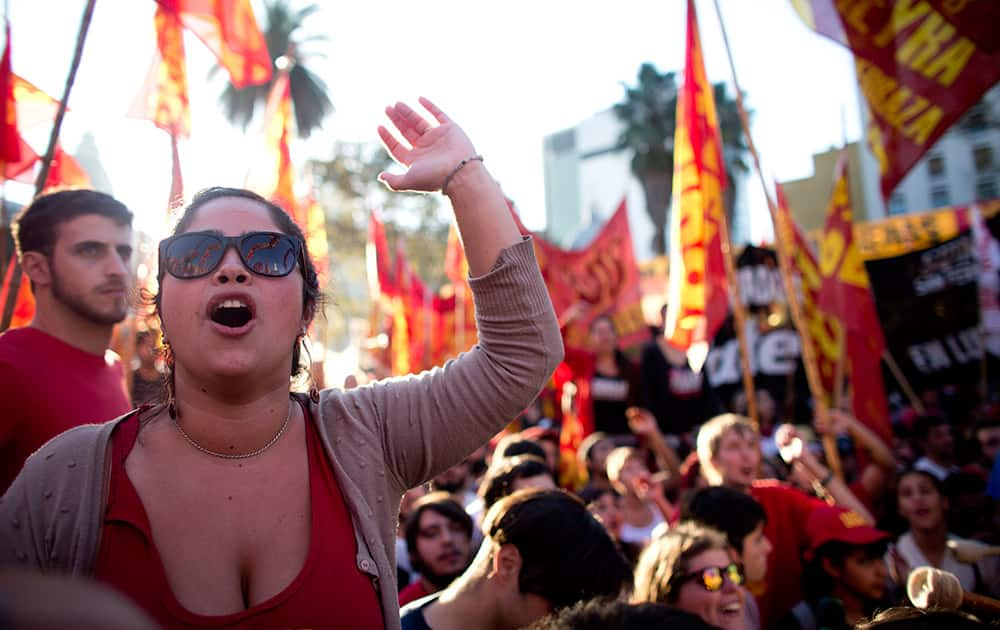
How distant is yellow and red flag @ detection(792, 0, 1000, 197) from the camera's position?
13.6ft

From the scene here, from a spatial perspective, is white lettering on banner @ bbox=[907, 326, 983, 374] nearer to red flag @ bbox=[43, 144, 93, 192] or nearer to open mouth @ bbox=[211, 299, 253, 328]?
red flag @ bbox=[43, 144, 93, 192]

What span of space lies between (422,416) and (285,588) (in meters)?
0.39

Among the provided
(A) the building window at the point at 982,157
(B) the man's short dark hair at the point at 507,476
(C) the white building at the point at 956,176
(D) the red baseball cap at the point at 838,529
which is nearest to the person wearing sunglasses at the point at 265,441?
(B) the man's short dark hair at the point at 507,476

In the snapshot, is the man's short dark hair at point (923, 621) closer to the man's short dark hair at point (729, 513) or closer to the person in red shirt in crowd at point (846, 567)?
the man's short dark hair at point (729, 513)

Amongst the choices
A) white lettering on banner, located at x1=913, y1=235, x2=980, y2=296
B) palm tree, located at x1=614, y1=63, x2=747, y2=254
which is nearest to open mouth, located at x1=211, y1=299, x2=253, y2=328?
white lettering on banner, located at x1=913, y1=235, x2=980, y2=296

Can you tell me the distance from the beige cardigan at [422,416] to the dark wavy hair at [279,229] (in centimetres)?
19

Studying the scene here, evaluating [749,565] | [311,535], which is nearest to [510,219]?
[311,535]

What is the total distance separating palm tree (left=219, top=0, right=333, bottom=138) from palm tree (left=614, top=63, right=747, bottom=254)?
433 inches

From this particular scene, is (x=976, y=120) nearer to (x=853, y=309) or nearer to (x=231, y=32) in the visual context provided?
(x=853, y=309)

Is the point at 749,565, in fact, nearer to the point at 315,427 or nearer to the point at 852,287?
the point at 315,427

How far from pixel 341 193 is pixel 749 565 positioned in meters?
20.4

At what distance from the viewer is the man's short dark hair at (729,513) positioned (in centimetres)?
342

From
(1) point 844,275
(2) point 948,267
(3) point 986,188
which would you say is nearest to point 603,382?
(1) point 844,275

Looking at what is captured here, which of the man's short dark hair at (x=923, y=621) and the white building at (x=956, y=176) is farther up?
the white building at (x=956, y=176)
